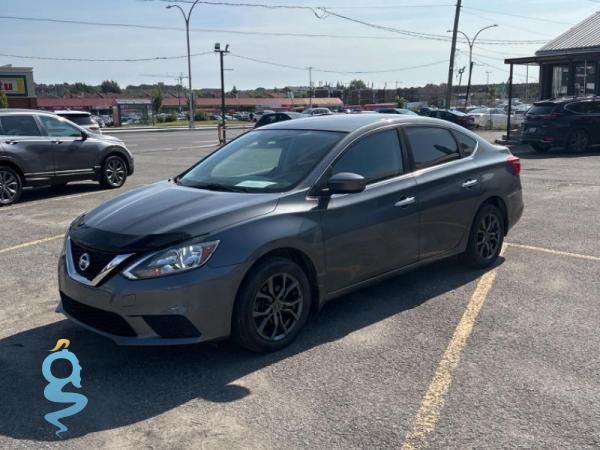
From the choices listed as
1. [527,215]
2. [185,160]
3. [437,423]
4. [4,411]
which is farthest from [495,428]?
[185,160]

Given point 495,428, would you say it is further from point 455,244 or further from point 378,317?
point 455,244

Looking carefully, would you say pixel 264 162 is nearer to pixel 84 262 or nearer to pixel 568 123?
pixel 84 262

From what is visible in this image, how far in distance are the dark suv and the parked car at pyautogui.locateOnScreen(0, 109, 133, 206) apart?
13.2 m

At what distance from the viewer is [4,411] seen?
3.51m

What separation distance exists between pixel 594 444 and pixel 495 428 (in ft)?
1.59

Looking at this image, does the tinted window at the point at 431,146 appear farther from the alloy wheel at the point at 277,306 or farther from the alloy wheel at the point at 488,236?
the alloy wheel at the point at 277,306

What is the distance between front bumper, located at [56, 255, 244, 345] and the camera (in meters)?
3.73

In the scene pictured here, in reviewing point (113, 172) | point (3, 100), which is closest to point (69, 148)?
point (113, 172)

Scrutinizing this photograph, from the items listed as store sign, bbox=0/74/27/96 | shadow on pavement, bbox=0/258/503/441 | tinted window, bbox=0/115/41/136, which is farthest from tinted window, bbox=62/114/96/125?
store sign, bbox=0/74/27/96

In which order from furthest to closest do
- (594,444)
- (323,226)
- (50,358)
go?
(323,226), (50,358), (594,444)

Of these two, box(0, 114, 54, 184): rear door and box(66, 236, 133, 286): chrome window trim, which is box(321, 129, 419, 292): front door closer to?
box(66, 236, 133, 286): chrome window trim

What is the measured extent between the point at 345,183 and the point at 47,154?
8.23 metres

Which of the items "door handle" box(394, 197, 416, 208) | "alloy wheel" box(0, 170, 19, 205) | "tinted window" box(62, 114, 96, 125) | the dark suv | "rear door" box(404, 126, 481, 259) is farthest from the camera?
the dark suv

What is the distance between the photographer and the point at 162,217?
13.5 ft
